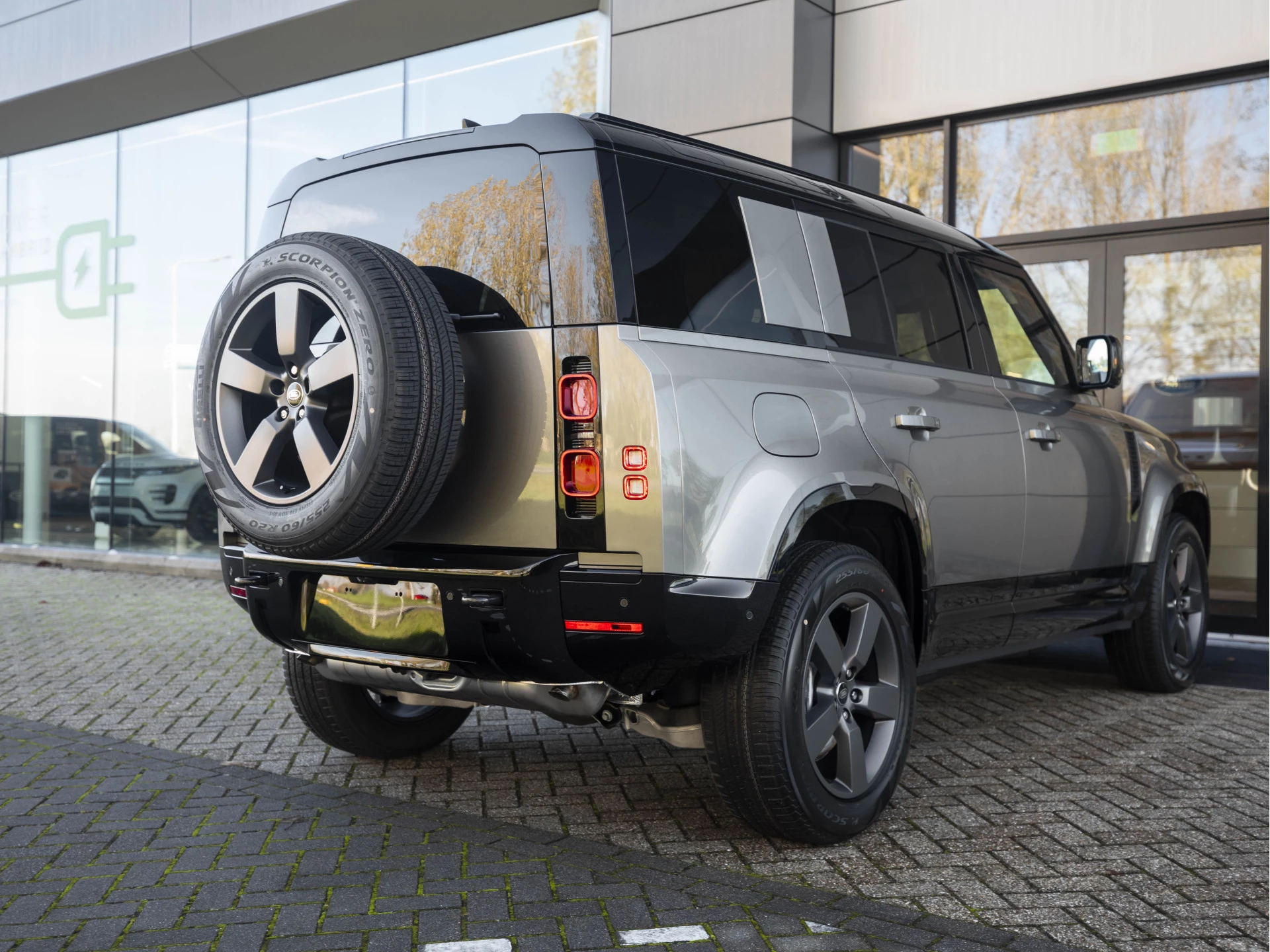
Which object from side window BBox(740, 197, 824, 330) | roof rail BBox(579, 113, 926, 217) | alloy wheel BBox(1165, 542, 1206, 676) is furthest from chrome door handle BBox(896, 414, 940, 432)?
alloy wheel BBox(1165, 542, 1206, 676)

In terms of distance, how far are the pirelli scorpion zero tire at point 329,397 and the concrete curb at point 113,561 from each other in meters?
8.40

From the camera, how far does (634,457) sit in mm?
3137

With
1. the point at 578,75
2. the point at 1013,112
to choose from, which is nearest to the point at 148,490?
the point at 578,75

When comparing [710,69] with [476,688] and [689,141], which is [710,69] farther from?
[476,688]

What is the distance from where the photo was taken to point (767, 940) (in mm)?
2900

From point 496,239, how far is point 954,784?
258 centimetres

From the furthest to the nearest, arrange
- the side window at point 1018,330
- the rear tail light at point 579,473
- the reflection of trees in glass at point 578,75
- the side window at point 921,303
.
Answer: the reflection of trees in glass at point 578,75
the side window at point 1018,330
the side window at point 921,303
the rear tail light at point 579,473

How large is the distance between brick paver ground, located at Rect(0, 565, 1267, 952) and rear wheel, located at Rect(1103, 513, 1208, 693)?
0.15 meters

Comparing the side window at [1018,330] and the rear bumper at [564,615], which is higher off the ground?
the side window at [1018,330]

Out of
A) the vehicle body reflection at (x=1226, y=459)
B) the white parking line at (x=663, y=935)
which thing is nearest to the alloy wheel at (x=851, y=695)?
the white parking line at (x=663, y=935)

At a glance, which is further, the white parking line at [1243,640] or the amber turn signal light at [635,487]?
the white parking line at [1243,640]

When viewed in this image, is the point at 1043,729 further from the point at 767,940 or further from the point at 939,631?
the point at 767,940

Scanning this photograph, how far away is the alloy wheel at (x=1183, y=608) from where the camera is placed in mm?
6004

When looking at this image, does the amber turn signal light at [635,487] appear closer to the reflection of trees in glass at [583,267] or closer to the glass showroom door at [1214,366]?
the reflection of trees in glass at [583,267]
